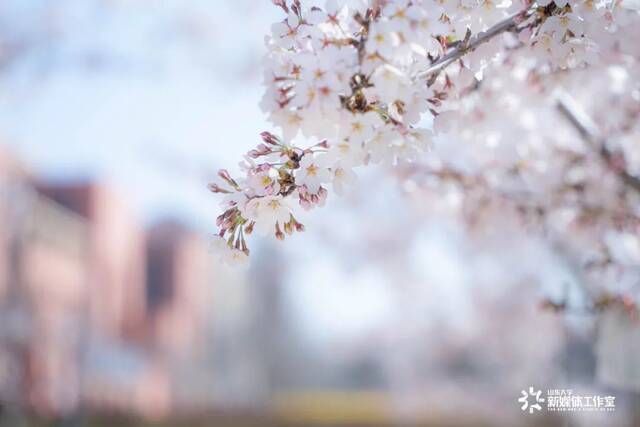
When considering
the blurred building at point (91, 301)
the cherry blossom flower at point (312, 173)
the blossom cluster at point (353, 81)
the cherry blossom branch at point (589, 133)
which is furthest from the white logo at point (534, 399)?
the blurred building at point (91, 301)

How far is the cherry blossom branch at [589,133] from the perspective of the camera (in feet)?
7.70

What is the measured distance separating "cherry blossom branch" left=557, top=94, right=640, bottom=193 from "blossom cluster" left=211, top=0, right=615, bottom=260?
835 mm

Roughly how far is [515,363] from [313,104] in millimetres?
12867

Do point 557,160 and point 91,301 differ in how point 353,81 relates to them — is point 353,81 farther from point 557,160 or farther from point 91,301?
point 91,301

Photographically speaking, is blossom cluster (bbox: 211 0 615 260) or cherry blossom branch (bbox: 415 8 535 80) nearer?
blossom cluster (bbox: 211 0 615 260)

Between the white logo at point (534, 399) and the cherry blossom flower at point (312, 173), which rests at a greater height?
the cherry blossom flower at point (312, 173)

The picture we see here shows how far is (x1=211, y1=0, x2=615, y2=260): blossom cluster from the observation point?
4.02 ft

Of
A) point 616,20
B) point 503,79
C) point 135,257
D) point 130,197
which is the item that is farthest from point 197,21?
point 135,257

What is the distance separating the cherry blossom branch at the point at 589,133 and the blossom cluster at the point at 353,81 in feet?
2.74

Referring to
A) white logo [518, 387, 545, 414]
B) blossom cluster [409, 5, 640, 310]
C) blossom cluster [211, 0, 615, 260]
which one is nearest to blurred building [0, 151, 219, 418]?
white logo [518, 387, 545, 414]

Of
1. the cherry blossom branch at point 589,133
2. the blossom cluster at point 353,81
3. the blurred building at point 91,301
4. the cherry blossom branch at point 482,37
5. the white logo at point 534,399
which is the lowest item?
the white logo at point 534,399

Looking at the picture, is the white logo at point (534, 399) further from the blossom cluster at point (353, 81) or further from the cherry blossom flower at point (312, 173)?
the cherry blossom flower at point (312, 173)

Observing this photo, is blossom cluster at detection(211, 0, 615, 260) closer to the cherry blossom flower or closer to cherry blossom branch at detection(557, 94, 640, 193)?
the cherry blossom flower

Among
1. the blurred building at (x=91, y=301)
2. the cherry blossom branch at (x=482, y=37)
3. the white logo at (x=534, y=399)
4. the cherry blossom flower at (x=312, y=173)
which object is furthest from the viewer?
the blurred building at (x=91, y=301)
